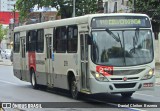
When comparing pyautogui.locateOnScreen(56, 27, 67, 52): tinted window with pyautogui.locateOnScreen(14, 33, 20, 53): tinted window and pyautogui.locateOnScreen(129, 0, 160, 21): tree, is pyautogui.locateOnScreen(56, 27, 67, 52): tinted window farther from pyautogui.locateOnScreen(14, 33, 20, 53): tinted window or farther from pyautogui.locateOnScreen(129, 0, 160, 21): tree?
pyautogui.locateOnScreen(129, 0, 160, 21): tree

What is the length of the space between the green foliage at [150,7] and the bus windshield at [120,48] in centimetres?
2973

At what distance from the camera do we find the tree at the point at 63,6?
6006cm

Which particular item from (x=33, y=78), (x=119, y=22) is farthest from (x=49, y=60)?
(x=119, y=22)

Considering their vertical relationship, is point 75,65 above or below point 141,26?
below

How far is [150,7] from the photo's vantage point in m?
45.2

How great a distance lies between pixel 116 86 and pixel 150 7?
31941 mm

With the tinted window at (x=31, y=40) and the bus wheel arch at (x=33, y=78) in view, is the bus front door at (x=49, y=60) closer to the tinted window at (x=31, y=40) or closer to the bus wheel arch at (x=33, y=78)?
the tinted window at (x=31, y=40)

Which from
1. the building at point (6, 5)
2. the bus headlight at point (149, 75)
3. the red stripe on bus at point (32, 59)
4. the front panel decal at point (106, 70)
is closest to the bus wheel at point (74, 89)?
the front panel decal at point (106, 70)

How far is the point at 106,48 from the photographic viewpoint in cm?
1459

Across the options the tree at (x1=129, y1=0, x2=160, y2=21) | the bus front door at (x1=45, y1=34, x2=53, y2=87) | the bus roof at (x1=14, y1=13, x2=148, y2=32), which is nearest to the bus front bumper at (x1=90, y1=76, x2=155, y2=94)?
the bus roof at (x1=14, y1=13, x2=148, y2=32)

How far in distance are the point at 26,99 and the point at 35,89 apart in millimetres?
4689

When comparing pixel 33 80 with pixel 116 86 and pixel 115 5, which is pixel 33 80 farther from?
pixel 115 5

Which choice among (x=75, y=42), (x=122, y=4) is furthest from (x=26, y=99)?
(x=122, y=4)

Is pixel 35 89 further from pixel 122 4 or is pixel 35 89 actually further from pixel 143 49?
pixel 122 4
